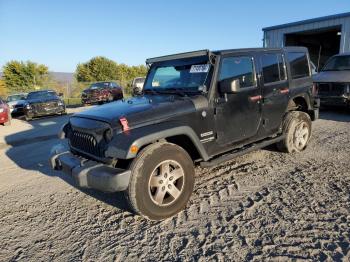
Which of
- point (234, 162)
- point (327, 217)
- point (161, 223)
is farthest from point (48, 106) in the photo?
point (327, 217)

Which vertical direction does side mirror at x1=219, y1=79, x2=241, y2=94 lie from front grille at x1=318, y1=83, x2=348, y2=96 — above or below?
above

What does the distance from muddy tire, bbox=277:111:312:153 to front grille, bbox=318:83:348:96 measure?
4677 mm

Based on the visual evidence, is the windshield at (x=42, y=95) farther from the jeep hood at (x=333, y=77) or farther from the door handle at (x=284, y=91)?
the door handle at (x=284, y=91)

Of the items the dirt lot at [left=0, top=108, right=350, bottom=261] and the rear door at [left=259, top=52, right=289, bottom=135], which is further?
the rear door at [left=259, top=52, right=289, bottom=135]

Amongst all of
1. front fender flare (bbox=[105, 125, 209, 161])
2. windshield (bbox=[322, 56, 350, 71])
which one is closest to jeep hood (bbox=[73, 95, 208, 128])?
front fender flare (bbox=[105, 125, 209, 161])

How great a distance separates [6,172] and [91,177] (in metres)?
3.41

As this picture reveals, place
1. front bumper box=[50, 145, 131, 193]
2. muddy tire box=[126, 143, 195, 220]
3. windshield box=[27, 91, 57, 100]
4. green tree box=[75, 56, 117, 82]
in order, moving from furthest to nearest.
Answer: green tree box=[75, 56, 117, 82] → windshield box=[27, 91, 57, 100] → muddy tire box=[126, 143, 195, 220] → front bumper box=[50, 145, 131, 193]

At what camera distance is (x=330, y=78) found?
10.3m

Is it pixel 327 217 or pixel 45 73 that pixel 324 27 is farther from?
pixel 45 73

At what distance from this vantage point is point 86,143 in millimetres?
3998

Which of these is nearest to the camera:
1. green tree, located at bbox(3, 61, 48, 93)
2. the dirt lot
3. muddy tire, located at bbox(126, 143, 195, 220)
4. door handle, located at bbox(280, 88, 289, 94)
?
the dirt lot

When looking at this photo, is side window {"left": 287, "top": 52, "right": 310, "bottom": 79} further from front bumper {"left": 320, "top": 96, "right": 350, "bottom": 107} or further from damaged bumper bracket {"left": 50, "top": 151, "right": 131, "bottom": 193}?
front bumper {"left": 320, "top": 96, "right": 350, "bottom": 107}

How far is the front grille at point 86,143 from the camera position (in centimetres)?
378

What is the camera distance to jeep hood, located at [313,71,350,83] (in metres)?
9.87
